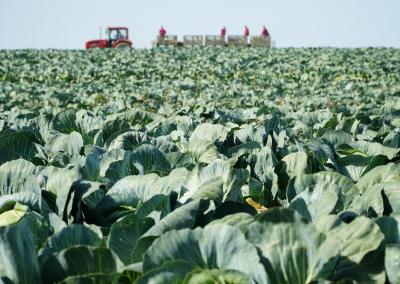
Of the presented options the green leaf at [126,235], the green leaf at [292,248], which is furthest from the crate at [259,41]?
the green leaf at [292,248]

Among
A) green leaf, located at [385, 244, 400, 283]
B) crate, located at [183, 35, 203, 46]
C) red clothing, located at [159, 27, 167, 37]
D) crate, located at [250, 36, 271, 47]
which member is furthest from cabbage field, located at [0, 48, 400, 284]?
red clothing, located at [159, 27, 167, 37]

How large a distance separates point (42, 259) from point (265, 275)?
495 millimetres

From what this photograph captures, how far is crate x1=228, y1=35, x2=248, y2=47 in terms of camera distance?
43.8m

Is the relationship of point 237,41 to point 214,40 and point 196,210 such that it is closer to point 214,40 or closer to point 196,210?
point 214,40

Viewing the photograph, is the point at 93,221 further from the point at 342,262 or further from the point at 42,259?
the point at 342,262

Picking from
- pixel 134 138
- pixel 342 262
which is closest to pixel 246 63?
pixel 134 138

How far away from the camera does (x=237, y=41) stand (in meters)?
44.3

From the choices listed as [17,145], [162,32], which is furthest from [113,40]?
[17,145]

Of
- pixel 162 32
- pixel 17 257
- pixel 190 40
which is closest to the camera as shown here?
pixel 17 257

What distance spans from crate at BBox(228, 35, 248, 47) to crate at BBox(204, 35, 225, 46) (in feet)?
2.08

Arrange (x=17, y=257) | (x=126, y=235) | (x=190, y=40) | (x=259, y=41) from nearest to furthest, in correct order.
Answer: (x=17, y=257)
(x=126, y=235)
(x=190, y=40)
(x=259, y=41)

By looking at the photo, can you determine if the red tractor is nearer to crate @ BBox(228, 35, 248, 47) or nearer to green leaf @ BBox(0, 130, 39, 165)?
crate @ BBox(228, 35, 248, 47)

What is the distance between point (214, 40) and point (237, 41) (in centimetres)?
186

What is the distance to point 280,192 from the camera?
226 cm
